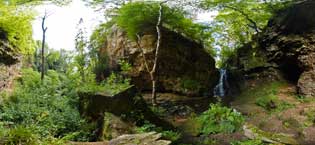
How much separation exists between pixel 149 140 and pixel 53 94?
8859 millimetres

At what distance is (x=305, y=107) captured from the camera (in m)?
11.1

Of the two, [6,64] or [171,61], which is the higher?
[171,61]

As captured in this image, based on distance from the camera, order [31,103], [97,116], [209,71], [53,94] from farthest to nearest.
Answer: [209,71], [53,94], [31,103], [97,116]

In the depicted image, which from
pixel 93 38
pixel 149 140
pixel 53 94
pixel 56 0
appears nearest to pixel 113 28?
pixel 93 38

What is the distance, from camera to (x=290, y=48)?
13.7 metres

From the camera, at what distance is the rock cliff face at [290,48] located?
12.9 meters

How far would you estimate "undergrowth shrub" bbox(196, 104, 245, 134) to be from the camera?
10.2 metres

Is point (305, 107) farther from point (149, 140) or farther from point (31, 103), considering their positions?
point (31, 103)

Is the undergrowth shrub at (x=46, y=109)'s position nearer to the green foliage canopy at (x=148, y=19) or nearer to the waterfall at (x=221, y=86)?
the green foliage canopy at (x=148, y=19)

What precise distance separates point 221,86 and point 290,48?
4.02 m

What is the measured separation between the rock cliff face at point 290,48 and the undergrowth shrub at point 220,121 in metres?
3.76

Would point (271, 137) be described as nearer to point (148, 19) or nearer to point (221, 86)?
point (221, 86)

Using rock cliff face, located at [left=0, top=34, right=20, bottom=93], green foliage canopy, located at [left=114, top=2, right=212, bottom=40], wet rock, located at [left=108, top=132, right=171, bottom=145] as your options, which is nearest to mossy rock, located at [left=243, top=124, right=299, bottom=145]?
wet rock, located at [left=108, top=132, right=171, bottom=145]

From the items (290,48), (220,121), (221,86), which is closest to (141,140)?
(220,121)
